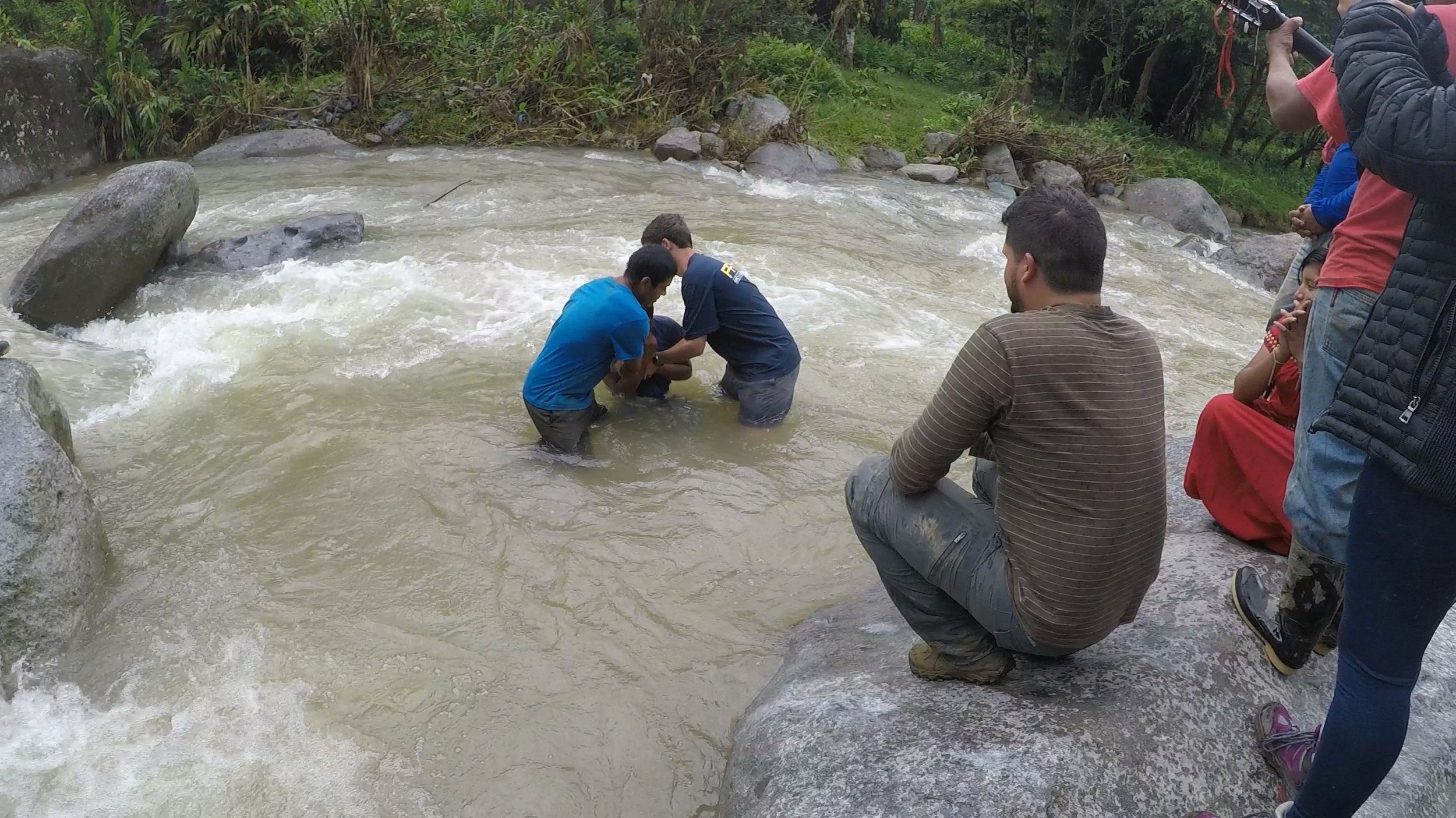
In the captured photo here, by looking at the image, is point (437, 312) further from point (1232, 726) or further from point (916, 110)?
point (916, 110)

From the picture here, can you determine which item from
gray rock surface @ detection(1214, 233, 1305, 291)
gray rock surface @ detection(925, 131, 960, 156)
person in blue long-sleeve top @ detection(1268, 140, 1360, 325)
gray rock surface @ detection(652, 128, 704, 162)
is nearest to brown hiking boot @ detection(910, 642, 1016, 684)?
person in blue long-sleeve top @ detection(1268, 140, 1360, 325)

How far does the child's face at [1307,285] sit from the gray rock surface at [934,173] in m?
10.6

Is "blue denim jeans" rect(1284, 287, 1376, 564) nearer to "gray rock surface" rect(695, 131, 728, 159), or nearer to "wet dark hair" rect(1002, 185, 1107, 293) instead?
"wet dark hair" rect(1002, 185, 1107, 293)

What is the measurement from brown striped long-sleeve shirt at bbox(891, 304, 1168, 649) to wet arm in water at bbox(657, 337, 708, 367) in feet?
9.34

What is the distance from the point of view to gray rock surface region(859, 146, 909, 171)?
46.3 feet

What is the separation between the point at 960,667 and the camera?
2969 mm

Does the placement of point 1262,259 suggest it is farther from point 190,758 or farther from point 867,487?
point 190,758

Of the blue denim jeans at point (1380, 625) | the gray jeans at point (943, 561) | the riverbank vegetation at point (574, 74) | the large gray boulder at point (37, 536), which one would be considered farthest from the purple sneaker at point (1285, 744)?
the riverbank vegetation at point (574, 74)

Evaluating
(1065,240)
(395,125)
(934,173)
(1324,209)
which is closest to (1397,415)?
(1065,240)

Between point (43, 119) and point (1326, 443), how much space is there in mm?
14148

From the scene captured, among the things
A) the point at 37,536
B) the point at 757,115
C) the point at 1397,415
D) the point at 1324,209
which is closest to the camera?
the point at 1397,415

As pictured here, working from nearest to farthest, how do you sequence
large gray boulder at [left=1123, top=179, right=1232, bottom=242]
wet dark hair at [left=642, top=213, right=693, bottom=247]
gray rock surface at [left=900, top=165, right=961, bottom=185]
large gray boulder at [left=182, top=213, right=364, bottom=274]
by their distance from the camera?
wet dark hair at [left=642, top=213, right=693, bottom=247] → large gray boulder at [left=182, top=213, right=364, bottom=274] → large gray boulder at [left=1123, top=179, right=1232, bottom=242] → gray rock surface at [left=900, top=165, right=961, bottom=185]

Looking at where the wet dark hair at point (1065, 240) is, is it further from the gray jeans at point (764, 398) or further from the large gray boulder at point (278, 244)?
the large gray boulder at point (278, 244)

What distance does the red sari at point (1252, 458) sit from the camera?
3383mm
